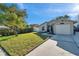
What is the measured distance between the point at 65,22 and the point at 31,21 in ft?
3.75

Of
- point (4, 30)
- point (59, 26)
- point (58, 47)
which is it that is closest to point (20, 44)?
point (4, 30)

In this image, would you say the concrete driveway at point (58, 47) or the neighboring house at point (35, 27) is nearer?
the concrete driveway at point (58, 47)

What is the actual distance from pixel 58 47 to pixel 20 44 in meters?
1.20

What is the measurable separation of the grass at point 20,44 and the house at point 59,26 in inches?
18.3

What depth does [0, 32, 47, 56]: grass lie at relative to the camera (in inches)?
265

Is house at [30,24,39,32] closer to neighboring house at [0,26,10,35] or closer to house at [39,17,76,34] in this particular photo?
house at [39,17,76,34]

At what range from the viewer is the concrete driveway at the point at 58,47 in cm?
666

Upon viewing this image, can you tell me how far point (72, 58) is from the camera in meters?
6.53

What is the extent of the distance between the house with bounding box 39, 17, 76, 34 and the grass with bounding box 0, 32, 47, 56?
466 mm

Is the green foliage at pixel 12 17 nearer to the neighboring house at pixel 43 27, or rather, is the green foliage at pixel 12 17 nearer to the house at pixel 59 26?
the neighboring house at pixel 43 27

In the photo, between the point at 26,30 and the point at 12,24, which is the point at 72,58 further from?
the point at 12,24

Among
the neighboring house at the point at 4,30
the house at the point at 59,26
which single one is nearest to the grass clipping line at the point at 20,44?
the neighboring house at the point at 4,30

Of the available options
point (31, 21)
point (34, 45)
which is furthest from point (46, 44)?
point (31, 21)

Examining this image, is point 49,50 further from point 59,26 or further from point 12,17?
point 12,17
